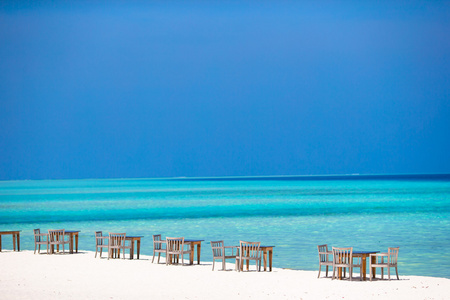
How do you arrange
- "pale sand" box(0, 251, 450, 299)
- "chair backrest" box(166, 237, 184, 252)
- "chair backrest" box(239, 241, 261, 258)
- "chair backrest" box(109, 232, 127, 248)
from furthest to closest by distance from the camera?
"chair backrest" box(109, 232, 127, 248)
"chair backrest" box(166, 237, 184, 252)
"chair backrest" box(239, 241, 261, 258)
"pale sand" box(0, 251, 450, 299)

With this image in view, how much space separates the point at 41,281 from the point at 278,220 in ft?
99.1

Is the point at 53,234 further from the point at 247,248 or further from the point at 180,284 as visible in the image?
the point at 180,284

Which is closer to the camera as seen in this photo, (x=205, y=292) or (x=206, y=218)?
(x=205, y=292)

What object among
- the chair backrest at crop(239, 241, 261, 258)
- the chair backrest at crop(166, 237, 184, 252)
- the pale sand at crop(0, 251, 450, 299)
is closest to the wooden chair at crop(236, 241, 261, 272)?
the chair backrest at crop(239, 241, 261, 258)

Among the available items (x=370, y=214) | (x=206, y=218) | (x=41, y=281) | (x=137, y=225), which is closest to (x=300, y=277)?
(x=41, y=281)

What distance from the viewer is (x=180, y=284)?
1562 cm

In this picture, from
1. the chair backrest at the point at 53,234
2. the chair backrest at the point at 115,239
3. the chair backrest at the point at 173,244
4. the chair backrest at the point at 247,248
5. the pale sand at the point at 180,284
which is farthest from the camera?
the chair backrest at the point at 53,234

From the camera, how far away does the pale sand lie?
46.1 ft

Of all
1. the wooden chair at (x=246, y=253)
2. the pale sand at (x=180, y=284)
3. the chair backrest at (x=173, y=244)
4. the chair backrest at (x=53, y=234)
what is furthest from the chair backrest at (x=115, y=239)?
the wooden chair at (x=246, y=253)

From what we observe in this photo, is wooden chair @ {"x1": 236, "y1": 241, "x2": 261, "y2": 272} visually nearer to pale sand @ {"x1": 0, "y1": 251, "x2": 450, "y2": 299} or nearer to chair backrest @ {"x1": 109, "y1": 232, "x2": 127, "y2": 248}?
pale sand @ {"x1": 0, "y1": 251, "x2": 450, "y2": 299}

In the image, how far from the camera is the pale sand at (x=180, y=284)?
14047mm

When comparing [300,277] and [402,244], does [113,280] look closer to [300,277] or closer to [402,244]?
[300,277]

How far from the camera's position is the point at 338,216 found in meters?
49.8

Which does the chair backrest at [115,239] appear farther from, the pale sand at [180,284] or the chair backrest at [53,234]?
the chair backrest at [53,234]
